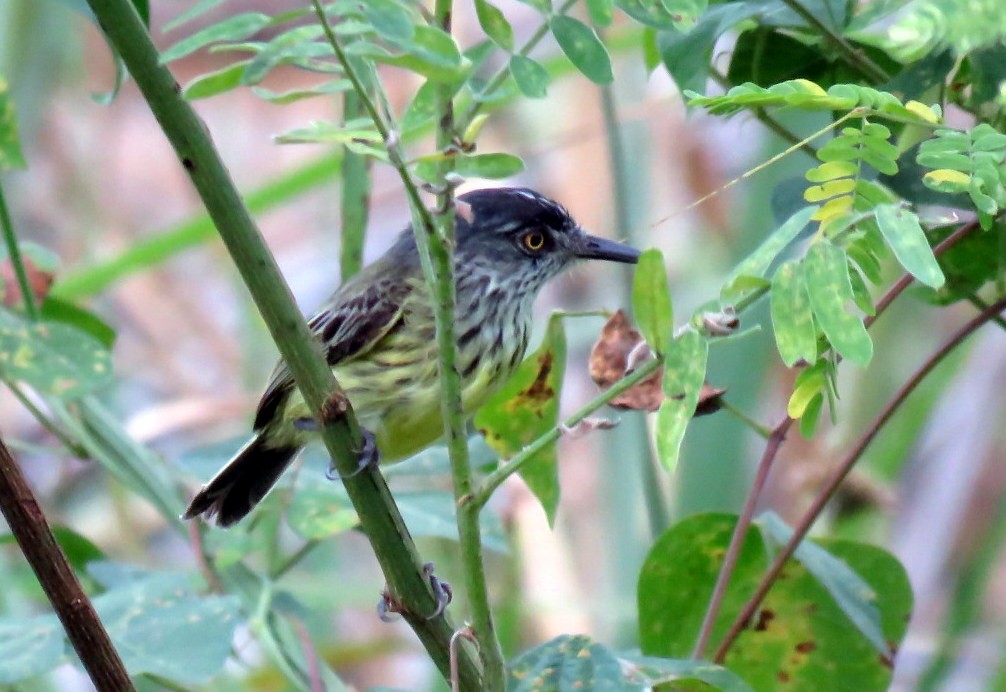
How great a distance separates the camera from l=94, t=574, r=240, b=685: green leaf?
131cm

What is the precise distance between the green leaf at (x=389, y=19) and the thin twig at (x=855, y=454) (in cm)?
60

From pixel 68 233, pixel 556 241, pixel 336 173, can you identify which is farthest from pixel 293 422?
pixel 68 233

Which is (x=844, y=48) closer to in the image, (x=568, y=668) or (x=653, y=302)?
(x=653, y=302)

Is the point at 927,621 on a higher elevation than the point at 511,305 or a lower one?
lower

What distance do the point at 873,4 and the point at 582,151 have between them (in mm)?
2860

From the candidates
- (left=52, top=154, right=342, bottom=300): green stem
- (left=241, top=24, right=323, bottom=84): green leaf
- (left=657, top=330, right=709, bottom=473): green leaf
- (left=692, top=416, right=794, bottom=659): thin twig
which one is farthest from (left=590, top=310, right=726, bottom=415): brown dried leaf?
(left=52, top=154, right=342, bottom=300): green stem

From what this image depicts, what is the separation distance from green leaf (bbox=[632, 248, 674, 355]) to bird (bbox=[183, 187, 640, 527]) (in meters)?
0.68

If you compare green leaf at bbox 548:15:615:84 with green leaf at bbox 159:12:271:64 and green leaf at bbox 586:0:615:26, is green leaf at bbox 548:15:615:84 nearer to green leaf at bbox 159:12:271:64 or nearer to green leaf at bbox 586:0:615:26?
green leaf at bbox 586:0:615:26

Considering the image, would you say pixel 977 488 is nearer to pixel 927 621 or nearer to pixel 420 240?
pixel 927 621

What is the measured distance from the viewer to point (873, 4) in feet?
4.11

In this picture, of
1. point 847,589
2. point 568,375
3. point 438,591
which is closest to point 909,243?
point 847,589

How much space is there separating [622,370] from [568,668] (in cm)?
27

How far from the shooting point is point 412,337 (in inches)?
72.4

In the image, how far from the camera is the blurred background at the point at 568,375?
2.49 m
